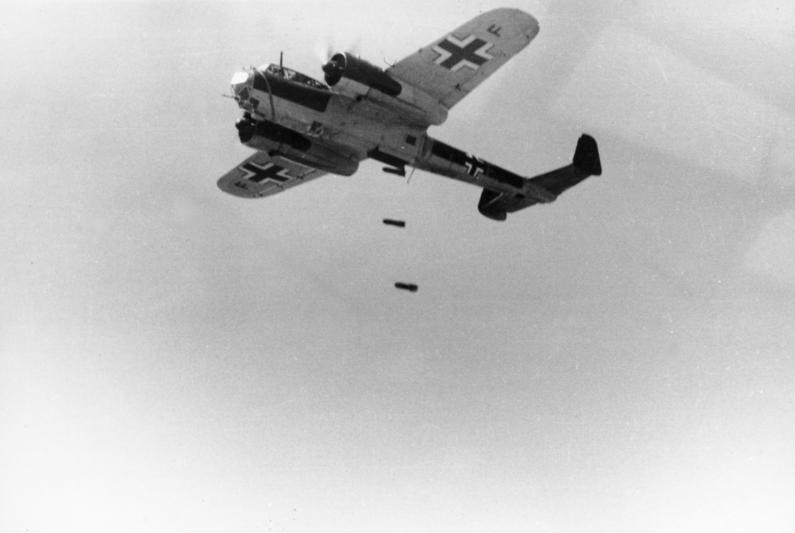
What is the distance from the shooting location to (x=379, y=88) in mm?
16984

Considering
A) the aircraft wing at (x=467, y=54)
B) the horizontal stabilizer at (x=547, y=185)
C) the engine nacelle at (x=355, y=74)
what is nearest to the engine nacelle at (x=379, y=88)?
the engine nacelle at (x=355, y=74)

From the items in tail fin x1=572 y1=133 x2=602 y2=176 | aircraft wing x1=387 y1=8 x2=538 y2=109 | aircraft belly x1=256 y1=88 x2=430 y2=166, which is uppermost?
aircraft wing x1=387 y1=8 x2=538 y2=109

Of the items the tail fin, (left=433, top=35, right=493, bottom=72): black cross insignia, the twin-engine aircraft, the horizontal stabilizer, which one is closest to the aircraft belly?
the twin-engine aircraft

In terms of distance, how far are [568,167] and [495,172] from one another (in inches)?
106

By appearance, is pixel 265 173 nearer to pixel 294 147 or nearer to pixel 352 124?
pixel 294 147

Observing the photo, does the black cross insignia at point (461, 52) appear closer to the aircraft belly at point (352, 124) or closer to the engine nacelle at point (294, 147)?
the aircraft belly at point (352, 124)

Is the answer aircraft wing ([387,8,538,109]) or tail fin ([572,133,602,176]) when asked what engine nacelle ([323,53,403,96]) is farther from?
tail fin ([572,133,602,176])

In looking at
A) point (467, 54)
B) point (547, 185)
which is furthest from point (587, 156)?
point (467, 54)

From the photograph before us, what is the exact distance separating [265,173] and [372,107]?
4.40m

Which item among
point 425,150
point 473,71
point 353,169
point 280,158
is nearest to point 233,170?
point 280,158

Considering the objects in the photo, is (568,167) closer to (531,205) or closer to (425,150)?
(531,205)

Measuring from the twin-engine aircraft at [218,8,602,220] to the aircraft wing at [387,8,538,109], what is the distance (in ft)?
0.08

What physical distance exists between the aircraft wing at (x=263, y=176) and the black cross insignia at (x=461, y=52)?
16.0 ft

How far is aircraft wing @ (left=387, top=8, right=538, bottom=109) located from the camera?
53.1 feet
